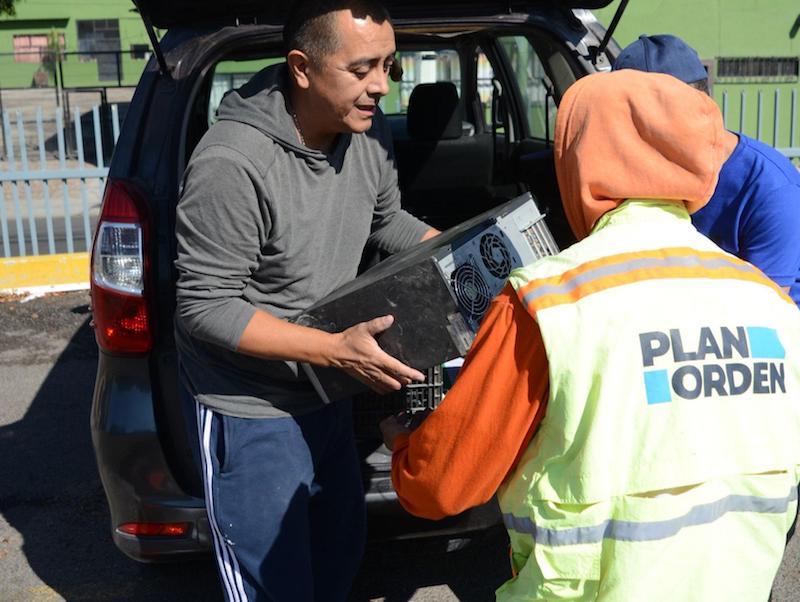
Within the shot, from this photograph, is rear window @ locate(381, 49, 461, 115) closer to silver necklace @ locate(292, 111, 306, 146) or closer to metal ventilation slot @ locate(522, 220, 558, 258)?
metal ventilation slot @ locate(522, 220, 558, 258)

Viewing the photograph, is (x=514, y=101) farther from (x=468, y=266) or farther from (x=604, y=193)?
(x=604, y=193)

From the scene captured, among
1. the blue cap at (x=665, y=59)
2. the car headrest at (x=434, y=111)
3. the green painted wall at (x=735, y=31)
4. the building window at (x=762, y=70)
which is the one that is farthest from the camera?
the building window at (x=762, y=70)

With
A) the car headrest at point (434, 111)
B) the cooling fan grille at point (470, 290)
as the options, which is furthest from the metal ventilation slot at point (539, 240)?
the car headrest at point (434, 111)

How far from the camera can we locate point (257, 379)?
2.27m

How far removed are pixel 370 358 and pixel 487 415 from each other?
0.51 metres

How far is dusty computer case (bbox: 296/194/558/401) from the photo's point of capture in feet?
6.52

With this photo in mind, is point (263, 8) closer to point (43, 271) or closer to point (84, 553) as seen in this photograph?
point (84, 553)

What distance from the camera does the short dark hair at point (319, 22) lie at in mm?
2113

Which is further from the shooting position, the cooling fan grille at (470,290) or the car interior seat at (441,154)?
the car interior seat at (441,154)

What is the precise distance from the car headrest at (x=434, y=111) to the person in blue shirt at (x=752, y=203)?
2685 millimetres

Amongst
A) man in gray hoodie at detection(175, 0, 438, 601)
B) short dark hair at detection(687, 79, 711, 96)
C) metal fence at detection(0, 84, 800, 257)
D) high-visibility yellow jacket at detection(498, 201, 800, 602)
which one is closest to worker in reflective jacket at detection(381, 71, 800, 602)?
high-visibility yellow jacket at detection(498, 201, 800, 602)

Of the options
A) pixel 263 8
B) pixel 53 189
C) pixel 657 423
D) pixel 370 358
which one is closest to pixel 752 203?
pixel 370 358

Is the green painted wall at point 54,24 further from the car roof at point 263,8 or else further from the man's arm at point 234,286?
the man's arm at point 234,286

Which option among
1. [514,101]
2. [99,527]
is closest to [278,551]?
[99,527]
